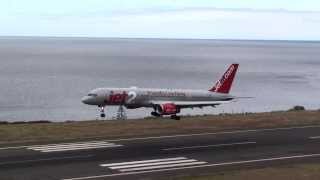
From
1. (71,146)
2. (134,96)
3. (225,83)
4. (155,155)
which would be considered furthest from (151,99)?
(155,155)

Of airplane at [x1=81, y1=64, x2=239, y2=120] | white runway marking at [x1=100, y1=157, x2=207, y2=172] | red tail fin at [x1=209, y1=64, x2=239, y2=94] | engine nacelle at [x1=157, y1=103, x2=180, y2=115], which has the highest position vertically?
red tail fin at [x1=209, y1=64, x2=239, y2=94]

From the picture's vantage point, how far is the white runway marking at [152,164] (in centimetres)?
2447

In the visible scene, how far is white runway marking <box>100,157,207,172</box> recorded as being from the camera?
2447 cm

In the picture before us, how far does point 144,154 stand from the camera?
28.1 metres

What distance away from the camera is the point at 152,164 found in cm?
→ 2541

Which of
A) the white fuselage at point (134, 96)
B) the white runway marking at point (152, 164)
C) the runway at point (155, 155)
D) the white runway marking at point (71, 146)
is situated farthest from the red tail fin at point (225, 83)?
the white runway marking at point (152, 164)

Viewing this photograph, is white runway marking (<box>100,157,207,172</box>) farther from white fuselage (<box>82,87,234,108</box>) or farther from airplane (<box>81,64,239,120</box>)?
white fuselage (<box>82,87,234,108</box>)

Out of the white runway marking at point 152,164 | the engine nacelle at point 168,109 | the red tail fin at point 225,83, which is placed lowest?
the white runway marking at point 152,164

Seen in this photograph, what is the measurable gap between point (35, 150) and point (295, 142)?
14.2 metres

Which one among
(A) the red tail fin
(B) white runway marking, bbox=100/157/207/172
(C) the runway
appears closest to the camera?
(C) the runway

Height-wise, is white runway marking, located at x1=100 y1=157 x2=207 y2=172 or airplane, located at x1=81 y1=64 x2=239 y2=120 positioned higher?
airplane, located at x1=81 y1=64 x2=239 y2=120

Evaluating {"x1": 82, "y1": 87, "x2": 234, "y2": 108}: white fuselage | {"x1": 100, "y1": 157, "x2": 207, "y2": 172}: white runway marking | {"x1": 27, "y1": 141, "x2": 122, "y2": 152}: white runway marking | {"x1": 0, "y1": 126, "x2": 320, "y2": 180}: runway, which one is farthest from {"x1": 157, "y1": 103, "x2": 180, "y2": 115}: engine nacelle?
{"x1": 100, "y1": 157, "x2": 207, "y2": 172}: white runway marking

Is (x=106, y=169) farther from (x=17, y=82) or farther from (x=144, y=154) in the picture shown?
(x=17, y=82)

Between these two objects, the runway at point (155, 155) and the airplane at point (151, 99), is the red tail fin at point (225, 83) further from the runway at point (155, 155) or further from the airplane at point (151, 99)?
the runway at point (155, 155)
